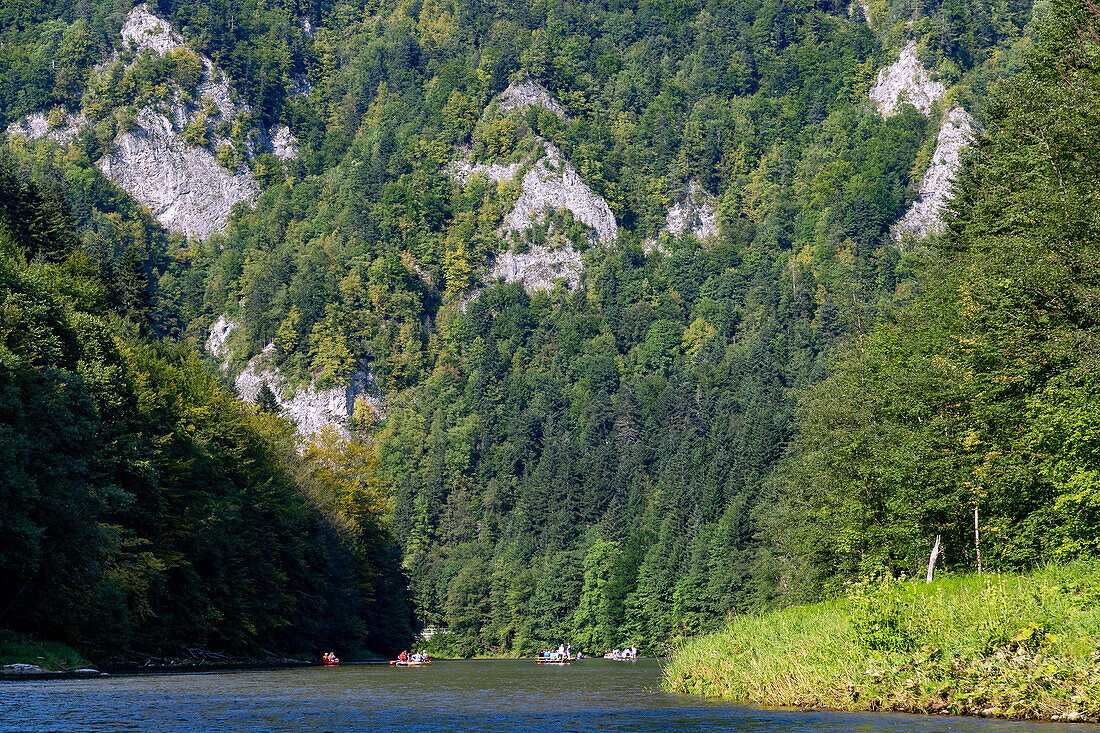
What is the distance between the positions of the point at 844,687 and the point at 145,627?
158 ft

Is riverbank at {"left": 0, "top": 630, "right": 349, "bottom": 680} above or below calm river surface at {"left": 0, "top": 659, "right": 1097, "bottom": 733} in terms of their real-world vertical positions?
above

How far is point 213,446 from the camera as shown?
73438 mm

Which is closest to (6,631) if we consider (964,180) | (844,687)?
(844,687)

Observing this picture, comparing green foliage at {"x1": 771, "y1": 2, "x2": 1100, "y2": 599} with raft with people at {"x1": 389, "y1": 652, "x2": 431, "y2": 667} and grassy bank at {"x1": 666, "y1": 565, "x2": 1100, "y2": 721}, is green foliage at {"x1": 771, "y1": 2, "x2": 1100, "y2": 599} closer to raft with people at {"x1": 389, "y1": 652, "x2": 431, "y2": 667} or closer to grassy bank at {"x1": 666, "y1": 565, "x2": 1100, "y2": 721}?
grassy bank at {"x1": 666, "y1": 565, "x2": 1100, "y2": 721}

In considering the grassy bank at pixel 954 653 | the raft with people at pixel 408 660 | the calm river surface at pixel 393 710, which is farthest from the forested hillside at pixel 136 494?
the grassy bank at pixel 954 653

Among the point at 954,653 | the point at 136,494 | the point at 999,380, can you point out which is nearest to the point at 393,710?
the point at 954,653

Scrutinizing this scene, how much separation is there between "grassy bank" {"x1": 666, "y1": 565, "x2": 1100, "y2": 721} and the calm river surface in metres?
0.65

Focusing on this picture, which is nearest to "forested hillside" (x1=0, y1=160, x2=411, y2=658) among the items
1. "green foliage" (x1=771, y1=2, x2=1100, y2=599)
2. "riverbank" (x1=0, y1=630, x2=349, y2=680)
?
"riverbank" (x1=0, y1=630, x2=349, y2=680)

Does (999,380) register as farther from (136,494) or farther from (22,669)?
(136,494)

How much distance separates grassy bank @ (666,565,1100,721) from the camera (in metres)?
22.7

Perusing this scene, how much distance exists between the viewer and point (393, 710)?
34.0 meters

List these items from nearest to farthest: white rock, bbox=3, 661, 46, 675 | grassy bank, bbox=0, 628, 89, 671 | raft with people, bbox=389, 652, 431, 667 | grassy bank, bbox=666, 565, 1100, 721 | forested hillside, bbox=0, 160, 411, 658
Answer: grassy bank, bbox=666, 565, 1100, 721 → white rock, bbox=3, 661, 46, 675 → grassy bank, bbox=0, 628, 89, 671 → forested hillside, bbox=0, 160, 411, 658 → raft with people, bbox=389, 652, 431, 667

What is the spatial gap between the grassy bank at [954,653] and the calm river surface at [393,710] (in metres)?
0.65

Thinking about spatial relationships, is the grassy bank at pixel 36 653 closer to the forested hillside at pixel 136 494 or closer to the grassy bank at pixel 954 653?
the forested hillside at pixel 136 494
